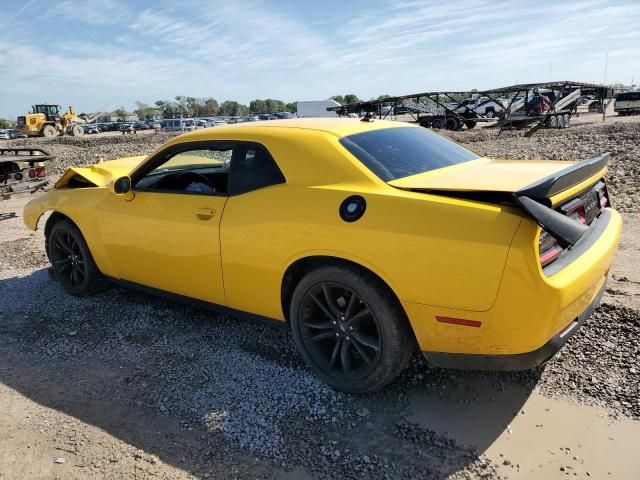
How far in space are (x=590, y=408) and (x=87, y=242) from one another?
166 inches

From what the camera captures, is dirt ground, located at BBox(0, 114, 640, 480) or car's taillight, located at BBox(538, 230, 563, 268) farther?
dirt ground, located at BBox(0, 114, 640, 480)

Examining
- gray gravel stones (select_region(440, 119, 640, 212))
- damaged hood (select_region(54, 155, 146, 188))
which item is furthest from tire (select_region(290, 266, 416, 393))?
gray gravel stones (select_region(440, 119, 640, 212))

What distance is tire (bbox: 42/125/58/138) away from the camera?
134 ft

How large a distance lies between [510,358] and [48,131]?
45482 millimetres

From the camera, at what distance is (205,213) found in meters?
3.62

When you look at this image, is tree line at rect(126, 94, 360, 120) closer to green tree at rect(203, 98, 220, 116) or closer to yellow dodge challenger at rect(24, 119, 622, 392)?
green tree at rect(203, 98, 220, 116)

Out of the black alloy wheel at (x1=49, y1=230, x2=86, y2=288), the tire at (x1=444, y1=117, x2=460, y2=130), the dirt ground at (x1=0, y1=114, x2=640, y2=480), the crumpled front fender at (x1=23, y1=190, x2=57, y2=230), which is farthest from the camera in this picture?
the tire at (x1=444, y1=117, x2=460, y2=130)


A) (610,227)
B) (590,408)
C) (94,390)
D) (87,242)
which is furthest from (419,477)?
(87,242)

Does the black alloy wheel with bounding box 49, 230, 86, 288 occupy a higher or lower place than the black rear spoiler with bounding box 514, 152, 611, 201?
lower

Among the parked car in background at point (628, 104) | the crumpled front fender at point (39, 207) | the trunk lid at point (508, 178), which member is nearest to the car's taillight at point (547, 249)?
the trunk lid at point (508, 178)

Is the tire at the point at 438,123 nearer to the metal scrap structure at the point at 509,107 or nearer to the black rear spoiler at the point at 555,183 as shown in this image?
the metal scrap structure at the point at 509,107

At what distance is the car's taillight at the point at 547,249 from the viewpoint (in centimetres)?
252

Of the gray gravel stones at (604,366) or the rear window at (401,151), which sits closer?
the gray gravel stones at (604,366)

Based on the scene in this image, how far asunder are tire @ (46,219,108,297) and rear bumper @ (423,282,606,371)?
3398 millimetres
